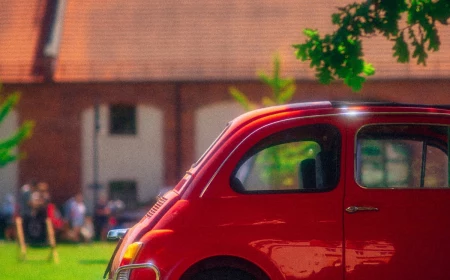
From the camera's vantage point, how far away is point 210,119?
34031mm

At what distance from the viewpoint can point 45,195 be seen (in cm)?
3059

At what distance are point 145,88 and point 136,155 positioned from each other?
2256 mm

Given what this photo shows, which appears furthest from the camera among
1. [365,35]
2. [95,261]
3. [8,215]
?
[8,215]

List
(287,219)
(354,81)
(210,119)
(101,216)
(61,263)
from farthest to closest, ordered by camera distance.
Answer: (210,119) < (101,216) < (61,263) < (354,81) < (287,219)

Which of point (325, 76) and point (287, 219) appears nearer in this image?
point (287, 219)

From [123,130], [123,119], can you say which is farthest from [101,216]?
[123,119]

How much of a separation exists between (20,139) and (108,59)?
415 cm

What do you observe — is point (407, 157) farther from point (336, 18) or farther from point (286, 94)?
point (286, 94)

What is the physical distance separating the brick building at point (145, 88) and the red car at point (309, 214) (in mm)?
26492

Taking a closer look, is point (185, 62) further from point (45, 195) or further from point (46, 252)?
point (46, 252)

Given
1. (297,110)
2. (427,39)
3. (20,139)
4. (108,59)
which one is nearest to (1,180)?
(20,139)

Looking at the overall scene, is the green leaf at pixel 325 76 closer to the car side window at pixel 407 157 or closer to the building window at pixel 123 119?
the car side window at pixel 407 157

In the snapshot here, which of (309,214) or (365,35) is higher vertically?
(365,35)

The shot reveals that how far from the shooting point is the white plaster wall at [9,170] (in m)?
34.0
